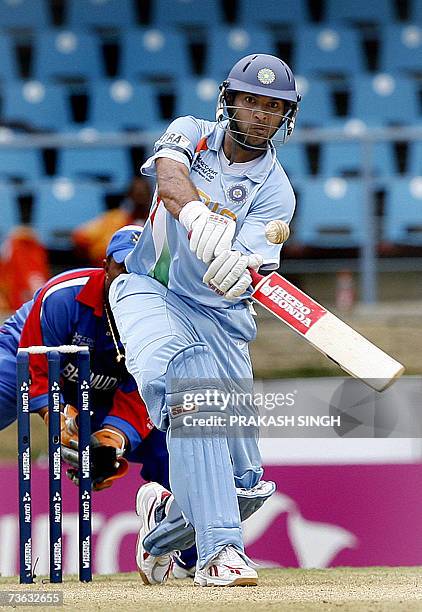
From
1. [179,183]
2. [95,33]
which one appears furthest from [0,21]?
[179,183]

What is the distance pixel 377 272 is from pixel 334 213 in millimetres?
471

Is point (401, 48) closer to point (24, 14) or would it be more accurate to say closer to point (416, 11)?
point (416, 11)

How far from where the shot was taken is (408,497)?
5160 millimetres

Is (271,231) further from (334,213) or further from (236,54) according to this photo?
(236,54)

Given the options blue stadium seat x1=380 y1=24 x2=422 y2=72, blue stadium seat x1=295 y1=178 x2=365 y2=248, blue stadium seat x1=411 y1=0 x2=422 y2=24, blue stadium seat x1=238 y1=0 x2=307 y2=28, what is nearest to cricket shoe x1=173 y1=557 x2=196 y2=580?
blue stadium seat x1=295 y1=178 x2=365 y2=248

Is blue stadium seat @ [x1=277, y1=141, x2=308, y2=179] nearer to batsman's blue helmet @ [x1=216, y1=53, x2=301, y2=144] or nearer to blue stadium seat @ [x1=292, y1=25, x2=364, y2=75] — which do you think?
blue stadium seat @ [x1=292, y1=25, x2=364, y2=75]

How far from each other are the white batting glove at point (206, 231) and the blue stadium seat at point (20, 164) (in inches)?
182

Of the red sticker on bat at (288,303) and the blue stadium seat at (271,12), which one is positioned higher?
the blue stadium seat at (271,12)

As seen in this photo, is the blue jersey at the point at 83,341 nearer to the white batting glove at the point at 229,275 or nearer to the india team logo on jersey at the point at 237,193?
the india team logo on jersey at the point at 237,193

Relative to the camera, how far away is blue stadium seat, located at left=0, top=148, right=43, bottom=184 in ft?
26.0

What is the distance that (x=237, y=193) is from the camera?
3686 millimetres

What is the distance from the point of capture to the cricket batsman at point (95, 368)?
4215 millimetres

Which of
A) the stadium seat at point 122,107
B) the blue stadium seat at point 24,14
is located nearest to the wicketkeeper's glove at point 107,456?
the stadium seat at point 122,107

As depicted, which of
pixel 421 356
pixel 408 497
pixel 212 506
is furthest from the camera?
pixel 421 356
